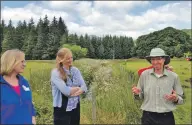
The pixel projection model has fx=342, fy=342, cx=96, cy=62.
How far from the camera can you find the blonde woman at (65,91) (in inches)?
161

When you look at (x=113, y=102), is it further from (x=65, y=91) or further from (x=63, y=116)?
(x=65, y=91)

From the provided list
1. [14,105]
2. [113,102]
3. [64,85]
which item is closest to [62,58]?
[64,85]

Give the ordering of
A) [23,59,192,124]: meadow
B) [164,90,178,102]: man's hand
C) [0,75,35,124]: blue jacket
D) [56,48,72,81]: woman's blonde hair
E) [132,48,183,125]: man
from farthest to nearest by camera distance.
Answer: [23,59,192,124]: meadow → [56,48,72,81]: woman's blonde hair → [132,48,183,125]: man → [164,90,178,102]: man's hand → [0,75,35,124]: blue jacket

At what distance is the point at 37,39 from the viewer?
163 ft

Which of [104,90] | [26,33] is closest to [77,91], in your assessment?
[104,90]

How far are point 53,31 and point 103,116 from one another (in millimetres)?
44840

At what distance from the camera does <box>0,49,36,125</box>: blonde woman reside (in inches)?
117

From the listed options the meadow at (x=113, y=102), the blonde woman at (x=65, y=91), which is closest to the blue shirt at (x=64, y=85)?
the blonde woman at (x=65, y=91)

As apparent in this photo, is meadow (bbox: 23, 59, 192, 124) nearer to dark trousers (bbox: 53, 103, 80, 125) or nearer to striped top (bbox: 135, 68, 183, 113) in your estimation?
dark trousers (bbox: 53, 103, 80, 125)

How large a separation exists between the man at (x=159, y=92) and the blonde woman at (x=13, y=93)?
1.20 metres

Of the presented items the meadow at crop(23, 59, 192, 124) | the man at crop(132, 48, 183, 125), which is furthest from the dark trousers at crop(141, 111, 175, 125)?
the meadow at crop(23, 59, 192, 124)

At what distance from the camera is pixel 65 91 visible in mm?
4020

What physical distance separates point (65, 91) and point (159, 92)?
110 centimetres

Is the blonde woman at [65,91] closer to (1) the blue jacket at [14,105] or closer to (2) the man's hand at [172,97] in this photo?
(1) the blue jacket at [14,105]
